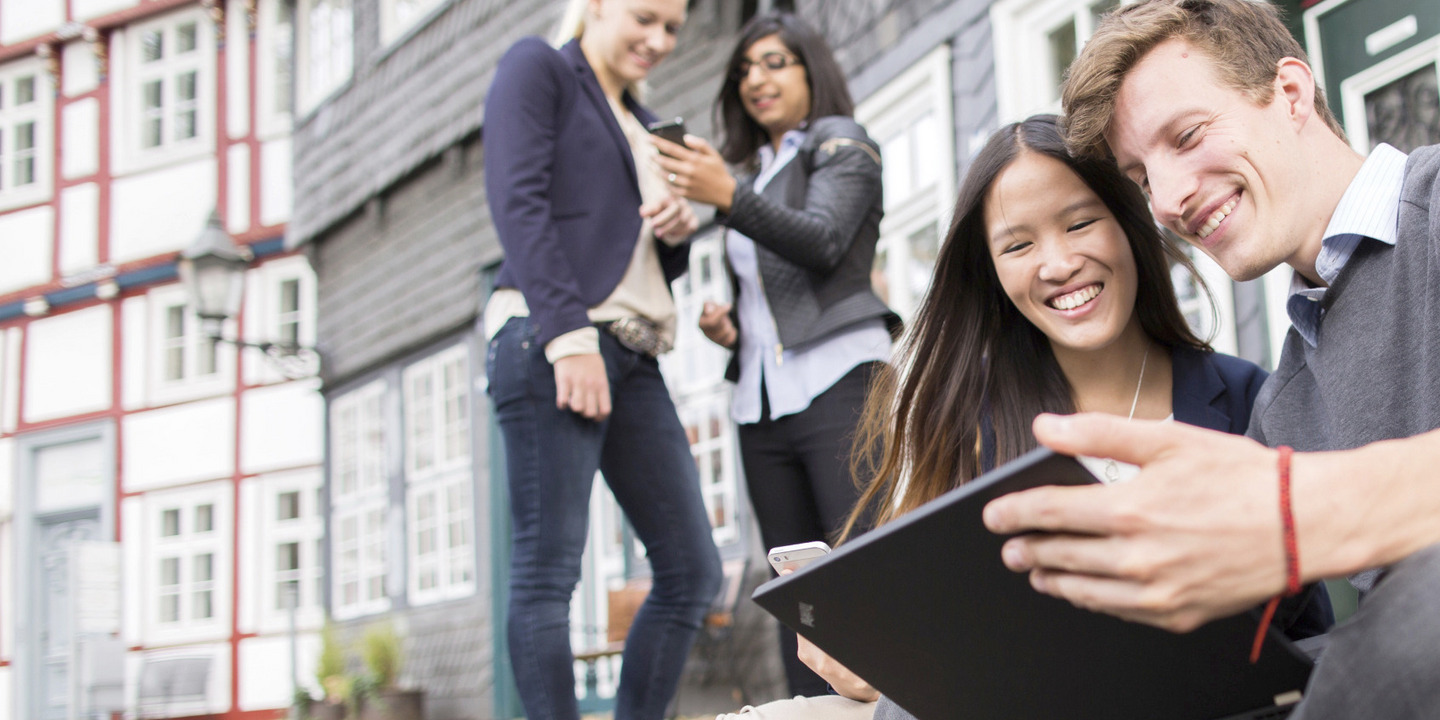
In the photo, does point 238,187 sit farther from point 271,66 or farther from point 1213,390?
point 1213,390

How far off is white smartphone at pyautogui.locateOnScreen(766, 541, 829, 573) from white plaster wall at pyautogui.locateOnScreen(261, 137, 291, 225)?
12.4 metres

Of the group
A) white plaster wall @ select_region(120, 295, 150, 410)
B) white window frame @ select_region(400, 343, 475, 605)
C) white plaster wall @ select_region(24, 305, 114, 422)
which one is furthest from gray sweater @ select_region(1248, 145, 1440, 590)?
white plaster wall @ select_region(24, 305, 114, 422)

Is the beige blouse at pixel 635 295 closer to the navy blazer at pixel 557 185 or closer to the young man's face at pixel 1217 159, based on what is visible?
the navy blazer at pixel 557 185

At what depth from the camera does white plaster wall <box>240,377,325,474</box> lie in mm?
12281

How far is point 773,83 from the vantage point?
2695 millimetres

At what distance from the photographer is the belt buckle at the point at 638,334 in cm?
241

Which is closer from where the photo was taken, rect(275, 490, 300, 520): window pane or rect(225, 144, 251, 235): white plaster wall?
rect(275, 490, 300, 520): window pane

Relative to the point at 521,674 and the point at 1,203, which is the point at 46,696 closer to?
the point at 1,203

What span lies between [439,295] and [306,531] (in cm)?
416

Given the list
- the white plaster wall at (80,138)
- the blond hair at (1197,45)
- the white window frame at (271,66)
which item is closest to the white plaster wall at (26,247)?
the white plaster wall at (80,138)

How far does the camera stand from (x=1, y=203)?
1452 centimetres

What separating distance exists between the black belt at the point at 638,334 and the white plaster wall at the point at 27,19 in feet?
48.6

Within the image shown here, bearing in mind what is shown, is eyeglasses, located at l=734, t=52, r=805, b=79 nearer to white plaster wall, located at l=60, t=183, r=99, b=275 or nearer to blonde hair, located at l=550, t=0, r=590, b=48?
blonde hair, located at l=550, t=0, r=590, b=48

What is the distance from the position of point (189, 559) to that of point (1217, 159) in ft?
43.0
